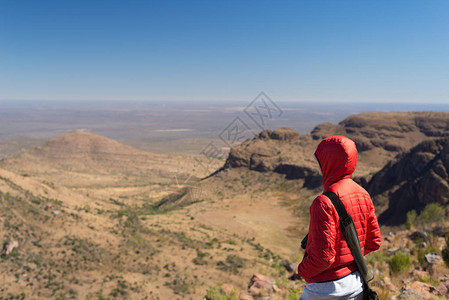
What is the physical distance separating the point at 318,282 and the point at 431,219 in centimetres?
1632

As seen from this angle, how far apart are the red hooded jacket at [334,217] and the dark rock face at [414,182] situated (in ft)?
75.5

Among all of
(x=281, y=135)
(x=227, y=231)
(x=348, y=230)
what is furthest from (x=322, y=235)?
(x=281, y=135)

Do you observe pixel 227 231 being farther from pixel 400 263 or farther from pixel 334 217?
pixel 334 217

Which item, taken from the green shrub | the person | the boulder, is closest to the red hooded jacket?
the person

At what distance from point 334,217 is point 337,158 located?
48 cm

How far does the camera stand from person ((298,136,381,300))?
2.06 metres

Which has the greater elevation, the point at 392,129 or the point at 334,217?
the point at 334,217

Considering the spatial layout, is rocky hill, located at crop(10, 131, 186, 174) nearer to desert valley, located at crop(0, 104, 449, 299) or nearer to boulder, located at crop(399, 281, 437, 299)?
desert valley, located at crop(0, 104, 449, 299)

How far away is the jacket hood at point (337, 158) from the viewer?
216 centimetres

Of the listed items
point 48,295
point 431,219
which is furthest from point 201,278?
point 431,219

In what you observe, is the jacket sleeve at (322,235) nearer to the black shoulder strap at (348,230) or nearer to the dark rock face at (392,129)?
the black shoulder strap at (348,230)

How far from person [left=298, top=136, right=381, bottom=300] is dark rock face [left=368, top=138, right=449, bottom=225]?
2299 centimetres

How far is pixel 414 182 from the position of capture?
2350 cm

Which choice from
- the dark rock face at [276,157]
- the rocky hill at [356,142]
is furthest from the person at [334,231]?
the rocky hill at [356,142]
